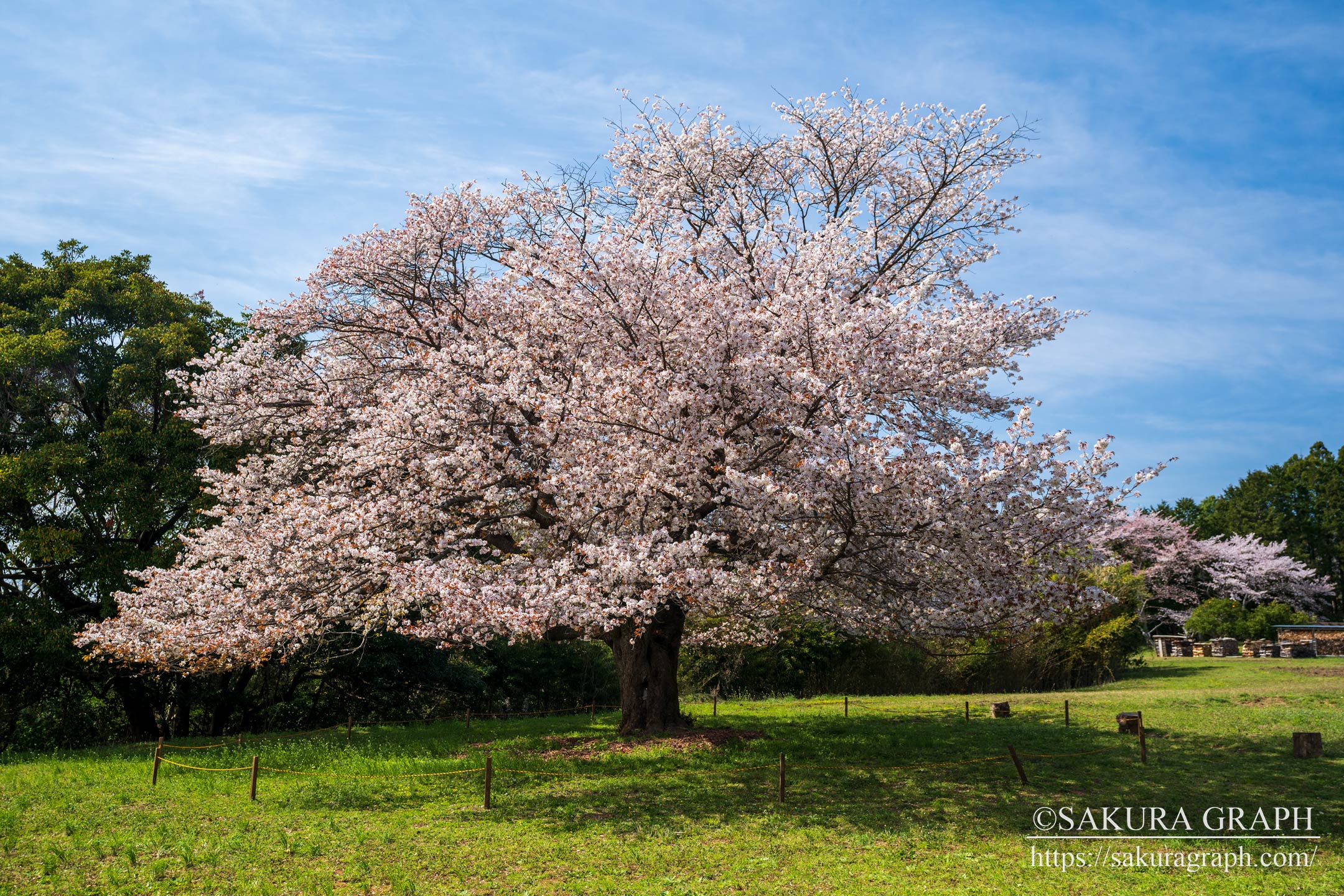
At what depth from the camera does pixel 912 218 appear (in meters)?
17.2

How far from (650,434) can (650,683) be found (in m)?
6.32

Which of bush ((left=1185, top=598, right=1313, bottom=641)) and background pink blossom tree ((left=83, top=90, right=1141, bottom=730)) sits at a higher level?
background pink blossom tree ((left=83, top=90, right=1141, bottom=730))

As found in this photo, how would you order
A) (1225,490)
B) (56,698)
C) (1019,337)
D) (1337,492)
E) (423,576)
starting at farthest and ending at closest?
(1225,490), (1337,492), (56,698), (1019,337), (423,576)

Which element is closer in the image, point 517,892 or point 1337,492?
point 517,892

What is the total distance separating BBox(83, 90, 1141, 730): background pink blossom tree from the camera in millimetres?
11562

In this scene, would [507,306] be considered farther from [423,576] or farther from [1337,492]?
[1337,492]

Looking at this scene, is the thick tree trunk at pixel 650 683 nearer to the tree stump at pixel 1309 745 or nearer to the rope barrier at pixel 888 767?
the rope barrier at pixel 888 767

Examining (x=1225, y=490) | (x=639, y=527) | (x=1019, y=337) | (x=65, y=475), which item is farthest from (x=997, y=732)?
(x=1225, y=490)

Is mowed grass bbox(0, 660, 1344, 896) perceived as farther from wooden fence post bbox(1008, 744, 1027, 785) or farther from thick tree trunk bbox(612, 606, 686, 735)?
thick tree trunk bbox(612, 606, 686, 735)

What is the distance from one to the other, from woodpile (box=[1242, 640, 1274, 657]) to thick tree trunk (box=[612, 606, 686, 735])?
2879cm

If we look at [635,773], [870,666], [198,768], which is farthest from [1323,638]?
[198,768]

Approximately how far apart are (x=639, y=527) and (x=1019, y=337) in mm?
7565

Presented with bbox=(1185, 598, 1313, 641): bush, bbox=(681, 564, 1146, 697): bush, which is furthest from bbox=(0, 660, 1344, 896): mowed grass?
bbox=(1185, 598, 1313, 641): bush

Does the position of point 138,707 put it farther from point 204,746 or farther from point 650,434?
point 650,434
